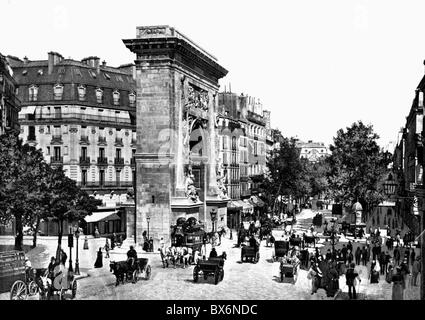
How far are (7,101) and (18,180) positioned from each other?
16.1 feet

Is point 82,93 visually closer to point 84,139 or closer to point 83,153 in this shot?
point 84,139

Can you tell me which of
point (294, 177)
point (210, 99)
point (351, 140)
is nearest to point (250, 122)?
point (294, 177)

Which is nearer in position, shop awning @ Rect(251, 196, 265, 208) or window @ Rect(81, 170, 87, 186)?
window @ Rect(81, 170, 87, 186)

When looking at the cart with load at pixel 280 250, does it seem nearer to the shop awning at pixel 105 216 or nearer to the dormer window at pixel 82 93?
the shop awning at pixel 105 216

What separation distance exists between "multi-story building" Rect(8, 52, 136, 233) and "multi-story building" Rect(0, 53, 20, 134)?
3.33ft

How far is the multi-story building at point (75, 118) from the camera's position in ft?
107

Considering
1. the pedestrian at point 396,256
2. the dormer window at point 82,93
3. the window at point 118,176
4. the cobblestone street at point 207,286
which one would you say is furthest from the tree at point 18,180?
the pedestrian at point 396,256

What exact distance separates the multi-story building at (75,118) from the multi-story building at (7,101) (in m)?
1.02

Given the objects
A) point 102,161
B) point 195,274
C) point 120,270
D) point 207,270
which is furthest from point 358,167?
point 120,270

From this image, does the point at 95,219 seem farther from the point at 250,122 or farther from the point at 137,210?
the point at 250,122

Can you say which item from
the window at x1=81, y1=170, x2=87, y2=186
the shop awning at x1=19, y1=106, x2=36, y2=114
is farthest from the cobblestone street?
the shop awning at x1=19, y1=106, x2=36, y2=114

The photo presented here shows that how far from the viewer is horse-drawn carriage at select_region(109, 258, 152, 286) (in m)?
24.7

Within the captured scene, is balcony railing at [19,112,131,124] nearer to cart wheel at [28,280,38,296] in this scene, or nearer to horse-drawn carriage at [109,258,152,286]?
horse-drawn carriage at [109,258,152,286]
